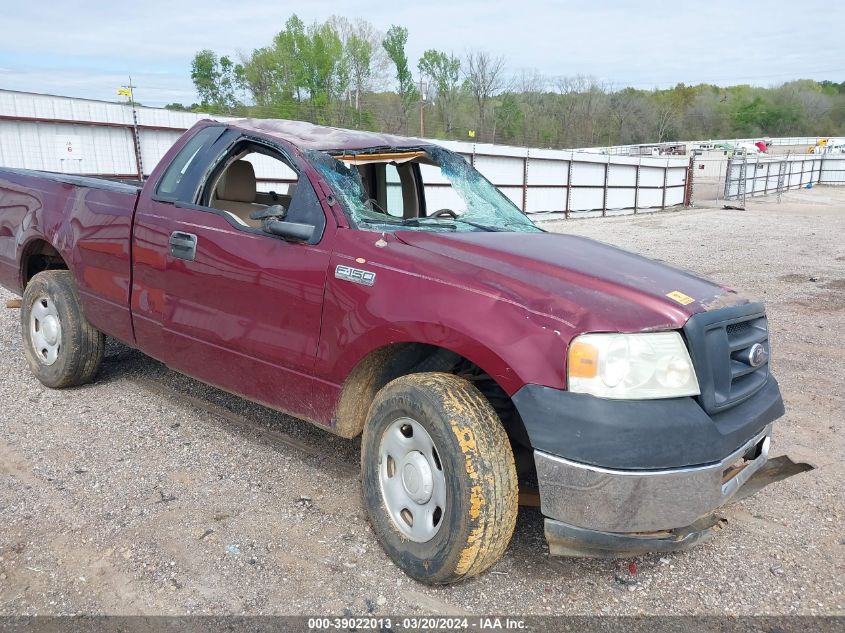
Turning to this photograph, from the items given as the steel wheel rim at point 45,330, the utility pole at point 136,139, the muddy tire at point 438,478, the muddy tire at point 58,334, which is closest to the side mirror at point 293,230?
the muddy tire at point 438,478

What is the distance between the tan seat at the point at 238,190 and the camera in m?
4.09

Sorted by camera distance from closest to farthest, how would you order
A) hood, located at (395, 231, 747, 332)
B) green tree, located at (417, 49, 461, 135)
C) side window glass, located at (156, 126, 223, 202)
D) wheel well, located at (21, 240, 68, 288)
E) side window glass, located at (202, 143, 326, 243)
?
hood, located at (395, 231, 747, 332) → side window glass, located at (202, 143, 326, 243) → side window glass, located at (156, 126, 223, 202) → wheel well, located at (21, 240, 68, 288) → green tree, located at (417, 49, 461, 135)

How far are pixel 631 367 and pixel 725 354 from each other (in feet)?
1.57

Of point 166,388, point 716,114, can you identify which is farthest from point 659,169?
point 716,114

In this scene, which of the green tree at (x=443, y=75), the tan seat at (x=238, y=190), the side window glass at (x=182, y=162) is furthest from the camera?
the green tree at (x=443, y=75)

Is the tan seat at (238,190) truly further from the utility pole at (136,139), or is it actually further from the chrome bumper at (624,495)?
the utility pole at (136,139)

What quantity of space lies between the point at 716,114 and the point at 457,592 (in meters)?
140

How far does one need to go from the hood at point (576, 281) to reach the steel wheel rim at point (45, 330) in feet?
9.74

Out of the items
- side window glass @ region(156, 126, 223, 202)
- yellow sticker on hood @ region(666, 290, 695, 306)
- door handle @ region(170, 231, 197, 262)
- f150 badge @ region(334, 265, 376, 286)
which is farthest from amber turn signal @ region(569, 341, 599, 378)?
side window glass @ region(156, 126, 223, 202)

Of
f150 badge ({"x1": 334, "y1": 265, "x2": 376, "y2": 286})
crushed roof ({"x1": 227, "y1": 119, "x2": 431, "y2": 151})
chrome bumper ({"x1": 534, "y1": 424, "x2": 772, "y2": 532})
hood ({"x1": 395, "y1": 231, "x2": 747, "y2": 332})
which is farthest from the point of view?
crushed roof ({"x1": 227, "y1": 119, "x2": 431, "y2": 151})

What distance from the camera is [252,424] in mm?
4309

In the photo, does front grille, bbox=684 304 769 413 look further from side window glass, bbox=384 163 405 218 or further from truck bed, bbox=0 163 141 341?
truck bed, bbox=0 163 141 341

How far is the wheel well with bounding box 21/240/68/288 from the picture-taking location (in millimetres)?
4887

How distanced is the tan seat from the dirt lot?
136 centimetres
